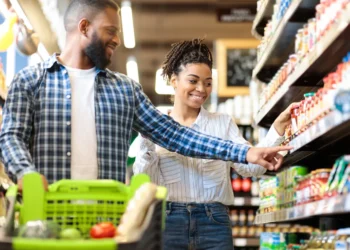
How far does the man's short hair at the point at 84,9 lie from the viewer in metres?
2.96

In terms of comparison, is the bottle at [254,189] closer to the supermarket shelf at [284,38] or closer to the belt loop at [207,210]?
the supermarket shelf at [284,38]

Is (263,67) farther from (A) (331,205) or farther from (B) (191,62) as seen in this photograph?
(A) (331,205)

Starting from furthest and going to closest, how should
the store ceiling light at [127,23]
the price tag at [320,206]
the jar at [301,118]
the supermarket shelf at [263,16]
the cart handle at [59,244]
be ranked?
the store ceiling light at [127,23] → the supermarket shelf at [263,16] → the jar at [301,118] → the price tag at [320,206] → the cart handle at [59,244]

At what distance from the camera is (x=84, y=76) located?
3.03 m

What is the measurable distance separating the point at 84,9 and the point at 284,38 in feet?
7.92

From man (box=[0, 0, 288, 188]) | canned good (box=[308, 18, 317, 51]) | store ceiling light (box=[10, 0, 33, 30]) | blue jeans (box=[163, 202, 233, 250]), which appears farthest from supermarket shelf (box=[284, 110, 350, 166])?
store ceiling light (box=[10, 0, 33, 30])

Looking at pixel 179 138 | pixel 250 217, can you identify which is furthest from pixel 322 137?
pixel 250 217

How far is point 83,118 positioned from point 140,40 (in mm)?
10831

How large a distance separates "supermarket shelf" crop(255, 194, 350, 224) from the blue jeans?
42 centimetres

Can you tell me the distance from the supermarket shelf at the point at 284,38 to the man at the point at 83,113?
55.8 inches

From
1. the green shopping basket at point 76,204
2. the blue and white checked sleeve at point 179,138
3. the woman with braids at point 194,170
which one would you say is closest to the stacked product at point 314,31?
the woman with braids at point 194,170

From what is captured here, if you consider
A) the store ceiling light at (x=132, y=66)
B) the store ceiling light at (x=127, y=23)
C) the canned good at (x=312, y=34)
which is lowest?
the canned good at (x=312, y=34)

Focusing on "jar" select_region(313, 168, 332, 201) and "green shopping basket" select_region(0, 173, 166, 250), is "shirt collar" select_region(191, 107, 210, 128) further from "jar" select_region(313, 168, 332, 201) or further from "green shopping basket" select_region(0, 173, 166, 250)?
"green shopping basket" select_region(0, 173, 166, 250)

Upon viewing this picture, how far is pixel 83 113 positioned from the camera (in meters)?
2.93
